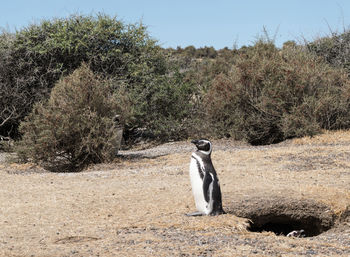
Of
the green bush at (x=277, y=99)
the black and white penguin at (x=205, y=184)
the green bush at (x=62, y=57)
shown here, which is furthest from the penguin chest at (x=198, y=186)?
the green bush at (x=62, y=57)

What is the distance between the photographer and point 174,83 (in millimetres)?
19516

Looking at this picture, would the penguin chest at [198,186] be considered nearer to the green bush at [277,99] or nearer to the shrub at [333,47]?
the green bush at [277,99]

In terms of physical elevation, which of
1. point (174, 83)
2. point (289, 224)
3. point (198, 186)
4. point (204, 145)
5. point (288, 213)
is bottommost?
point (289, 224)

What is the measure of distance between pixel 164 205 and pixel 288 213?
1.76 m

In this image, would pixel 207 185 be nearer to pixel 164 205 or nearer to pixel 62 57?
pixel 164 205

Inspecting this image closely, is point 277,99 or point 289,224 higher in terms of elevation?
point 277,99

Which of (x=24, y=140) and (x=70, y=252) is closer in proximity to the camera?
(x=70, y=252)

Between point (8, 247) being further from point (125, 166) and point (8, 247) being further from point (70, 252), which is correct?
point (125, 166)

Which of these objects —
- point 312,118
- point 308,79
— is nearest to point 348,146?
point 312,118

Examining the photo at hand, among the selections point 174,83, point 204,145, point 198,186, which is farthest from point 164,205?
point 174,83

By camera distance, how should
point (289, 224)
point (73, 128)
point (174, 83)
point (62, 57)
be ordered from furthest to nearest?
point (174, 83)
point (62, 57)
point (73, 128)
point (289, 224)

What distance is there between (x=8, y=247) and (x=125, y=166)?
6801 mm

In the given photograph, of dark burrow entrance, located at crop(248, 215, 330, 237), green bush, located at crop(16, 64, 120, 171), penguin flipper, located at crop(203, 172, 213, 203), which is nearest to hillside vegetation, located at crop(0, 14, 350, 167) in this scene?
green bush, located at crop(16, 64, 120, 171)

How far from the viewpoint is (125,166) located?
12.4 meters
